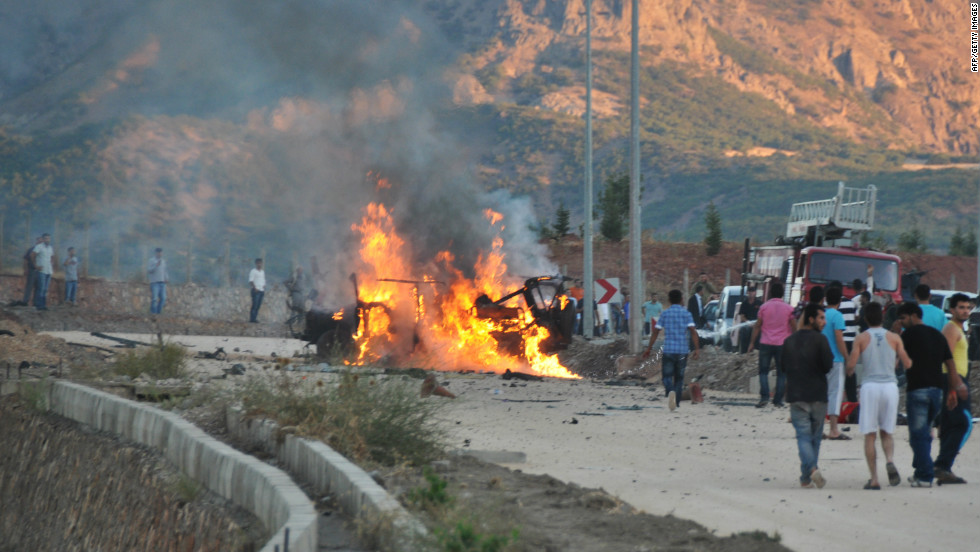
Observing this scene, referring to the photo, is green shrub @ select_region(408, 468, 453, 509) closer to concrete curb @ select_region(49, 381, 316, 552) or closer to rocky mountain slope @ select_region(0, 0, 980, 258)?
concrete curb @ select_region(49, 381, 316, 552)

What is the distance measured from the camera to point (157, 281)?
113 feet

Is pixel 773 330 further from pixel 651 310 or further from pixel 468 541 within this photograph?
pixel 468 541

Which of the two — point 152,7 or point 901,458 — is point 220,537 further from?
point 152,7

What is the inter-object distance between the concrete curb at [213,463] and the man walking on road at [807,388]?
14.7 feet

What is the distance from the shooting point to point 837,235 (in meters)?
25.0

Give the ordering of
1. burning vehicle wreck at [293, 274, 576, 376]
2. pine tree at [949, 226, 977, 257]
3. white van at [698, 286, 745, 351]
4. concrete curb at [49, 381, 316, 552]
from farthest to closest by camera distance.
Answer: pine tree at [949, 226, 977, 257]
white van at [698, 286, 745, 351]
burning vehicle wreck at [293, 274, 576, 376]
concrete curb at [49, 381, 316, 552]

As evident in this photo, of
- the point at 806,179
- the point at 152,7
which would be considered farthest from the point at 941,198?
the point at 152,7

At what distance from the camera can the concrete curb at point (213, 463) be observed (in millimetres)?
6188

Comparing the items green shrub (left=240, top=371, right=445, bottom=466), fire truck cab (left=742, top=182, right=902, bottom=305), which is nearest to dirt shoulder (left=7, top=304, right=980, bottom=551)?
green shrub (left=240, top=371, right=445, bottom=466)

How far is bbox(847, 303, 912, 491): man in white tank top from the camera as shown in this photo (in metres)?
10.1

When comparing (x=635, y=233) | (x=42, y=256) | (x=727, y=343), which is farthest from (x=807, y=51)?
(x=635, y=233)

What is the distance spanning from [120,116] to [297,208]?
65371mm

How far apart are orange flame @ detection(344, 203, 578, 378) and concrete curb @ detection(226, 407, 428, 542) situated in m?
13.0

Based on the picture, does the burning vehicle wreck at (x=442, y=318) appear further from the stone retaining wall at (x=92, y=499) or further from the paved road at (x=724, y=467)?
the stone retaining wall at (x=92, y=499)
